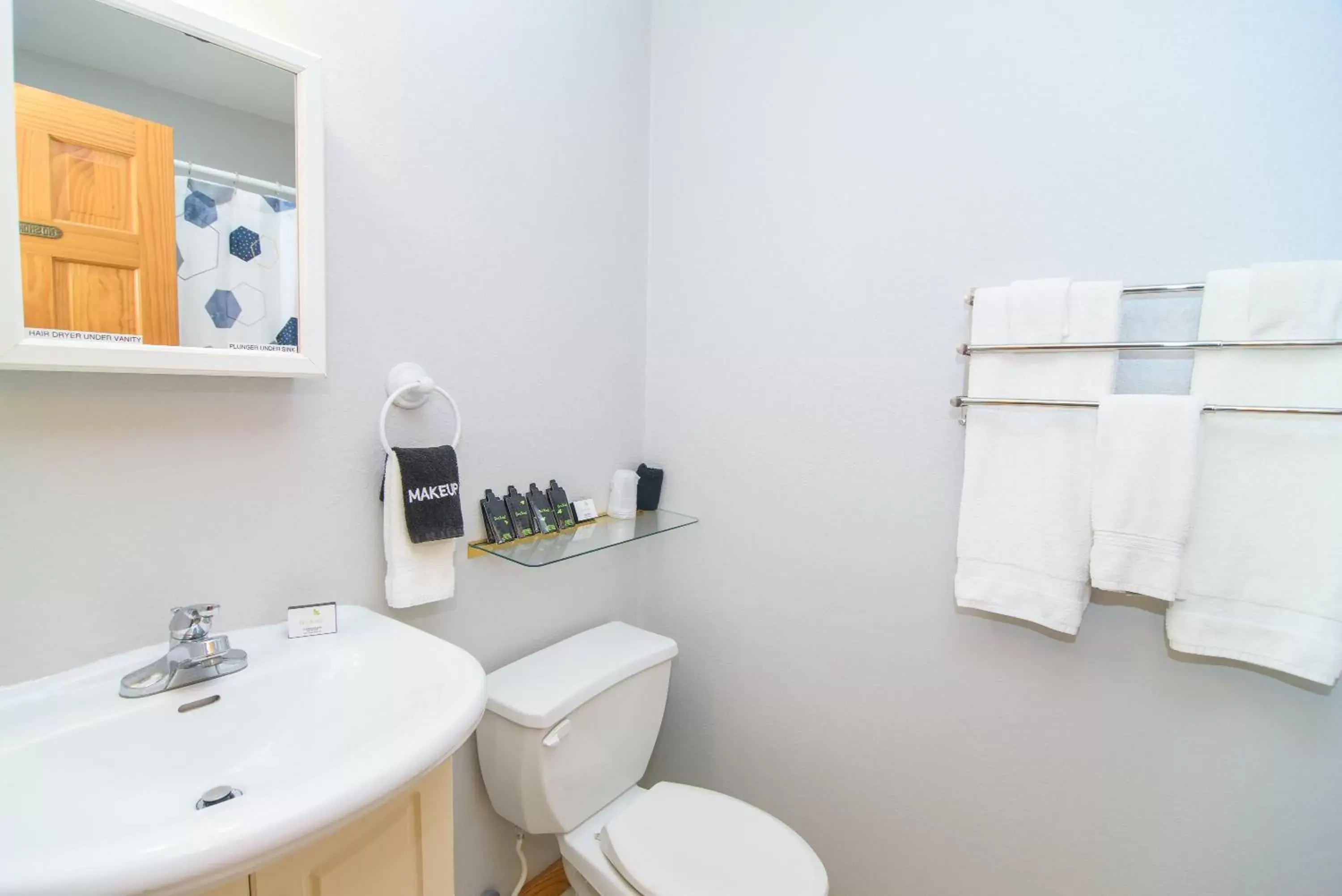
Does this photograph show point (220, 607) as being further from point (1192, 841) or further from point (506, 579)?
point (1192, 841)

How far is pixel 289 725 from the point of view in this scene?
868 mm

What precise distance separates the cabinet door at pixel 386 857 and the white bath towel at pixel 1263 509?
4.03 feet

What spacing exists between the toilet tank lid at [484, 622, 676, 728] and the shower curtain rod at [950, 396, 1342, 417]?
891 millimetres

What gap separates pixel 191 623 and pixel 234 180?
67 cm

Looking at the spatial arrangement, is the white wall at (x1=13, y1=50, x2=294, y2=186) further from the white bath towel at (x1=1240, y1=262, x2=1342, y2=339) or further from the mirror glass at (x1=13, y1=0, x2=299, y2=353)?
the white bath towel at (x1=1240, y1=262, x2=1342, y2=339)

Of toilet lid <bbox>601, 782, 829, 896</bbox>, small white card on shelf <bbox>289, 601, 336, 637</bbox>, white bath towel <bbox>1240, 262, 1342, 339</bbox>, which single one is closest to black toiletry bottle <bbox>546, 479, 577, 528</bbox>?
small white card on shelf <bbox>289, 601, 336, 637</bbox>

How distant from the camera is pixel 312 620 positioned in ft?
3.27

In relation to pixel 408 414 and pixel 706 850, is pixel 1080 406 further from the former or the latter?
pixel 408 414

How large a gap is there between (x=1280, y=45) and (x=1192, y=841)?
4.52ft

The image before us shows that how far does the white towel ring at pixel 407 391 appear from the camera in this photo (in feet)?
3.60

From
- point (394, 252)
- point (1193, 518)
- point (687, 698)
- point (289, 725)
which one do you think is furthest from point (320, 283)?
point (1193, 518)

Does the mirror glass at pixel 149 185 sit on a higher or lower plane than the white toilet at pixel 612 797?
higher

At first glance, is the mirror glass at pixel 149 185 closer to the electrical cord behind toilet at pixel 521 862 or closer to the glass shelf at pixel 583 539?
the glass shelf at pixel 583 539

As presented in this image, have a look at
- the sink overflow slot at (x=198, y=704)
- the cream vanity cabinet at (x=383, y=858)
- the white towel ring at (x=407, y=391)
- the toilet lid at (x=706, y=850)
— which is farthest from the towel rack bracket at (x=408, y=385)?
the toilet lid at (x=706, y=850)
